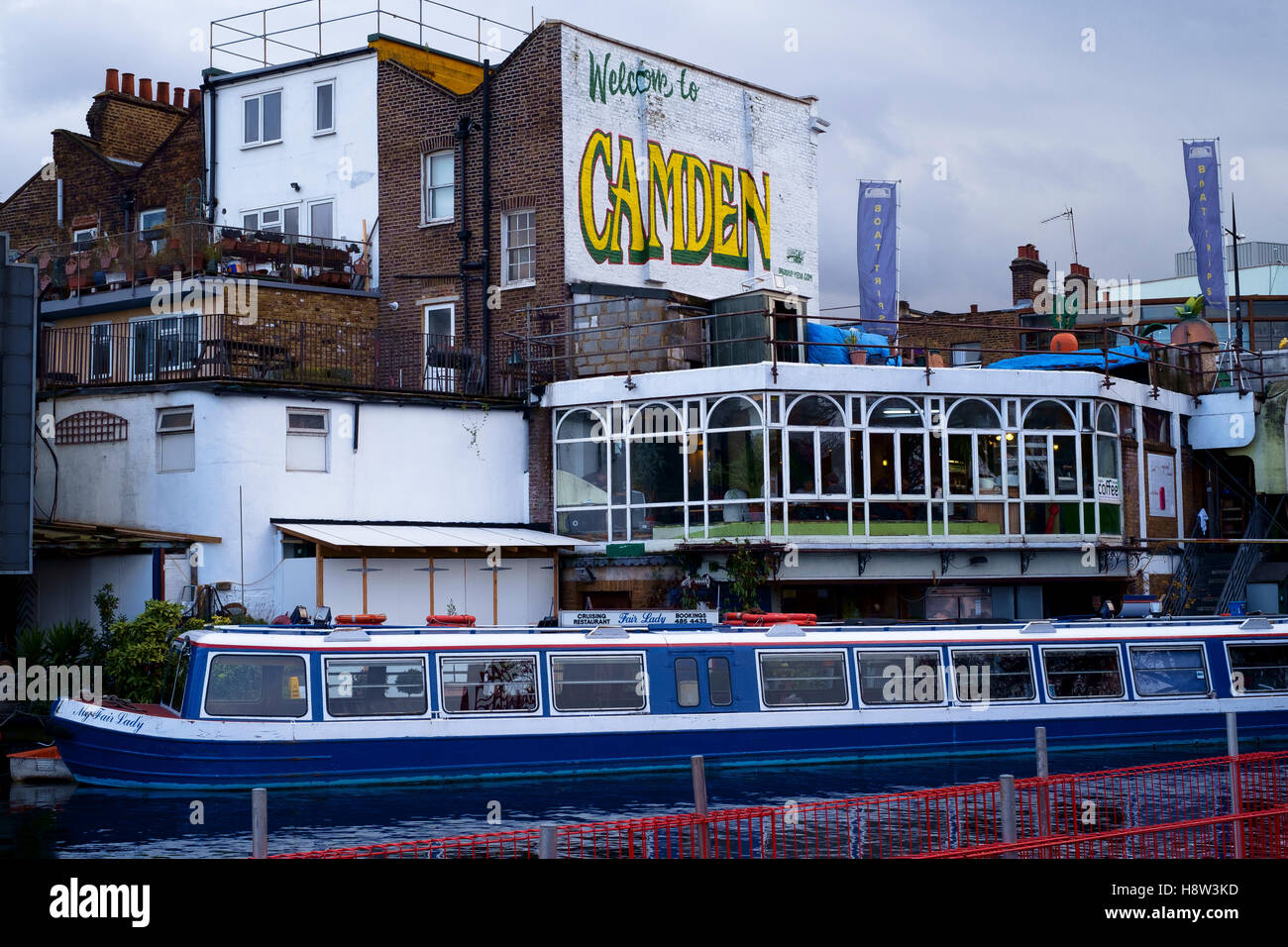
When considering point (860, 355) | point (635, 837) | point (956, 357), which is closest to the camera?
point (635, 837)

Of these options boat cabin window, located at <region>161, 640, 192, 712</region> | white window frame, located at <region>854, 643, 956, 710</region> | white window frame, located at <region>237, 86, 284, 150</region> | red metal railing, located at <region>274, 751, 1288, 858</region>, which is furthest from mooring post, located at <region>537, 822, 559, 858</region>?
white window frame, located at <region>237, 86, 284, 150</region>

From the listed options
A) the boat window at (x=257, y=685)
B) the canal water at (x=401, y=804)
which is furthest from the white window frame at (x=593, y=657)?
the boat window at (x=257, y=685)

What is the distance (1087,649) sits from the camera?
2427 cm

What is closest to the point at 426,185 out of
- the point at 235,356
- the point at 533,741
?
the point at 235,356

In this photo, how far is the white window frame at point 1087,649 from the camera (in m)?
24.0

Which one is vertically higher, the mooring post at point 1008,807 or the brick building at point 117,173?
the brick building at point 117,173

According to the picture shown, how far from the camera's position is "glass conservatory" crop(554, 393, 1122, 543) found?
2873 centimetres

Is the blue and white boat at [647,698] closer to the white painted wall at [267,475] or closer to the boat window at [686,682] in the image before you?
the boat window at [686,682]

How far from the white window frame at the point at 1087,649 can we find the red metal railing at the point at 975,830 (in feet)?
11.3

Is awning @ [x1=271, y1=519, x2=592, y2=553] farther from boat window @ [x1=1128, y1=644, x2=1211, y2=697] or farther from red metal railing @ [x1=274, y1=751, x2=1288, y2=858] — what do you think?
boat window @ [x1=1128, y1=644, x2=1211, y2=697]

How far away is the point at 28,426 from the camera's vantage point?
23797 mm
